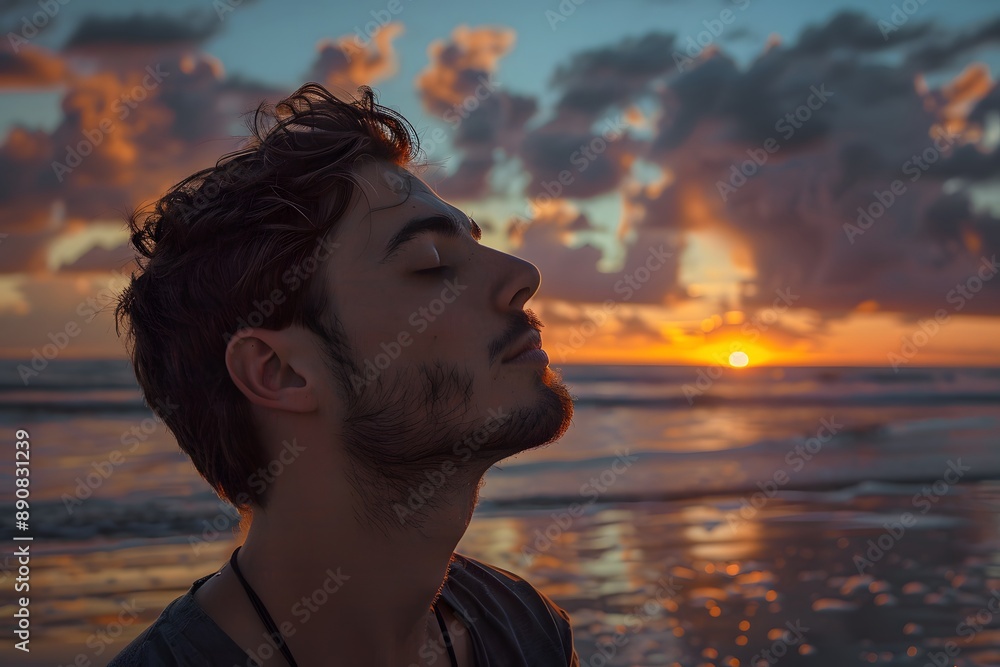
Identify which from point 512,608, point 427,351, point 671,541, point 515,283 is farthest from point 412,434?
point 671,541

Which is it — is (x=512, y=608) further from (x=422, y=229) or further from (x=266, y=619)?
(x=422, y=229)

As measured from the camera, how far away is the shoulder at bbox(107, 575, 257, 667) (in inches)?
70.9

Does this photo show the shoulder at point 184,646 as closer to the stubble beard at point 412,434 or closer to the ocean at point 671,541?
the stubble beard at point 412,434

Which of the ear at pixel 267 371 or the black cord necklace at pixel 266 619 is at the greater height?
the ear at pixel 267 371

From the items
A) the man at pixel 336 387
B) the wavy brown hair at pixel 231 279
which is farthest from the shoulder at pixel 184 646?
the wavy brown hair at pixel 231 279

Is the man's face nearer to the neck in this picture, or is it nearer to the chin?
the chin

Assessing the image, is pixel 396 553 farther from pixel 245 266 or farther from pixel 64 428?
pixel 64 428

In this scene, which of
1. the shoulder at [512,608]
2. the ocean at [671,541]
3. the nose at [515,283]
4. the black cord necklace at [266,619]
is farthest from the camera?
the ocean at [671,541]

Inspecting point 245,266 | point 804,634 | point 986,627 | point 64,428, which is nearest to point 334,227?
point 245,266

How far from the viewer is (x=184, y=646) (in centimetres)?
183

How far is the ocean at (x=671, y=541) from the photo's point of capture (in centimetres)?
546

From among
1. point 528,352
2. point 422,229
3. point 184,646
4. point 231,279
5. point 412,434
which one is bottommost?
point 184,646

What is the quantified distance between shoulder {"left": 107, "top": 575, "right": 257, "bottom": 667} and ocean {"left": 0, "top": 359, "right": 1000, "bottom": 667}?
3829 mm

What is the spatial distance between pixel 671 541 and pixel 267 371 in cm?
660
